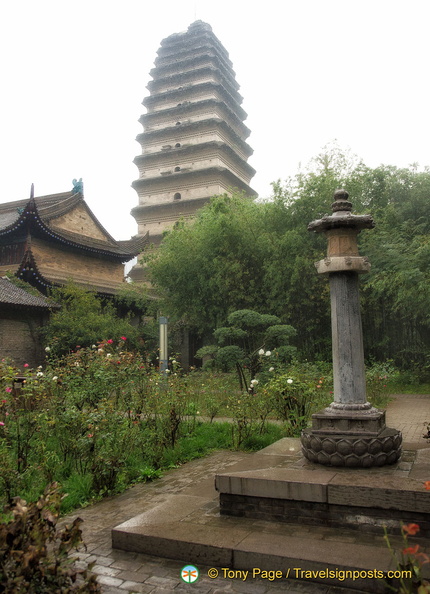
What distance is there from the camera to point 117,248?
2577cm

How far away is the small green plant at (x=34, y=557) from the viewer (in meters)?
2.01

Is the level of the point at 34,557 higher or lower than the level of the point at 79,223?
lower

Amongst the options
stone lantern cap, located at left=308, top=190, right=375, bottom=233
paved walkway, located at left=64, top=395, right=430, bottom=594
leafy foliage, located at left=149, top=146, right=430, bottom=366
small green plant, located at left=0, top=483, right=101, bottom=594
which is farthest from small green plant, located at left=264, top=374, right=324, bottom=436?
leafy foliage, located at left=149, top=146, right=430, bottom=366

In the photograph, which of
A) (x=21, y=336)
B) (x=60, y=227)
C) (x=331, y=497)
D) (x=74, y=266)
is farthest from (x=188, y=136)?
(x=331, y=497)

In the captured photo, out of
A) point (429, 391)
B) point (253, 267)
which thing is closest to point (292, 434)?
point (429, 391)

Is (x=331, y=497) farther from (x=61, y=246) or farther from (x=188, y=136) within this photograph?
(x=188, y=136)

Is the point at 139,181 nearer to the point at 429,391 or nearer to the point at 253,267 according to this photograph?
the point at 253,267

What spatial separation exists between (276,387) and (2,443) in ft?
12.9

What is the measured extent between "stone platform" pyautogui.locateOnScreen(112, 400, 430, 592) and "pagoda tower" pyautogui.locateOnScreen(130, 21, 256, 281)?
25.1m

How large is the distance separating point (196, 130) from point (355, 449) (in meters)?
29.5

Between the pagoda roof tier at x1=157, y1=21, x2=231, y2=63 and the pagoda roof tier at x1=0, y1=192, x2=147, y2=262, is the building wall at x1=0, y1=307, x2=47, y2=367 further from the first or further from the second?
the pagoda roof tier at x1=157, y1=21, x2=231, y2=63

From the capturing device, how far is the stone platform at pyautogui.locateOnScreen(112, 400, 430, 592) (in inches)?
119

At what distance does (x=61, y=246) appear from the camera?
22.7m

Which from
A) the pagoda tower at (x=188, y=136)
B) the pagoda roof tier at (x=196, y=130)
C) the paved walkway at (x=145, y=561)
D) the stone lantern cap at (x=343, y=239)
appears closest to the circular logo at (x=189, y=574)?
the paved walkway at (x=145, y=561)
